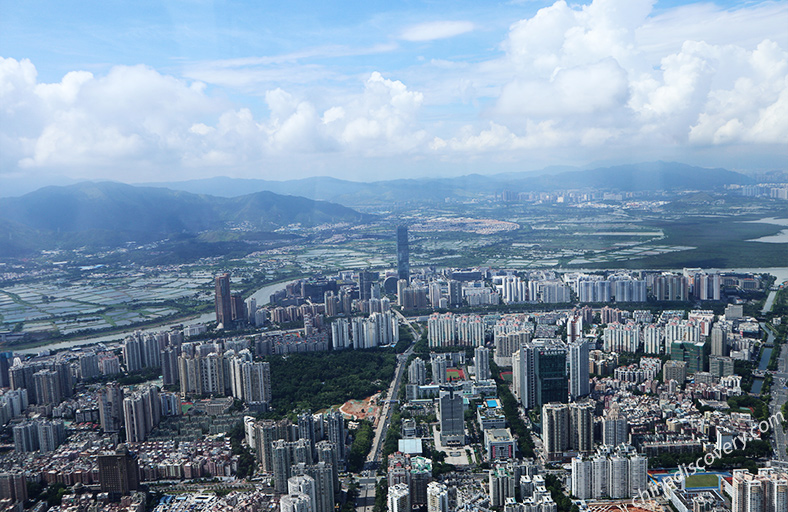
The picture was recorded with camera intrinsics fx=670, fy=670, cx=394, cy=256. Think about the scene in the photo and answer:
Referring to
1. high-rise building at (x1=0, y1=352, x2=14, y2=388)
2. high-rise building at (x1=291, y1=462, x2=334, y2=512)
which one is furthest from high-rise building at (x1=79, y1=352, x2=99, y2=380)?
high-rise building at (x1=291, y1=462, x2=334, y2=512)

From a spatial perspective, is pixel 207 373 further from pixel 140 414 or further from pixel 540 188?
pixel 540 188

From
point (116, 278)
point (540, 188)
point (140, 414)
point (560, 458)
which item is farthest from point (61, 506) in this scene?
point (540, 188)

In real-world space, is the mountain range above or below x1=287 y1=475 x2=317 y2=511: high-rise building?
above

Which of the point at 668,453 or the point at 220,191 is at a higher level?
the point at 220,191

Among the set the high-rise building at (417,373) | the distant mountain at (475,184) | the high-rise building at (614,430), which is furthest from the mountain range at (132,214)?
the high-rise building at (614,430)

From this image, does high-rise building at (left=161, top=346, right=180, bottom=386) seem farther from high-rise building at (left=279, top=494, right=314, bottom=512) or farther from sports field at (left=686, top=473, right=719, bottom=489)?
sports field at (left=686, top=473, right=719, bottom=489)

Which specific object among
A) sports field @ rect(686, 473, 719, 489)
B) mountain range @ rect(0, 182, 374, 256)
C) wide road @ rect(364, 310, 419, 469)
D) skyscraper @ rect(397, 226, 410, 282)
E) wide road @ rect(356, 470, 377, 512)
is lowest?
wide road @ rect(356, 470, 377, 512)

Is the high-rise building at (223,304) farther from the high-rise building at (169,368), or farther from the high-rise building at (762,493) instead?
the high-rise building at (762,493)
